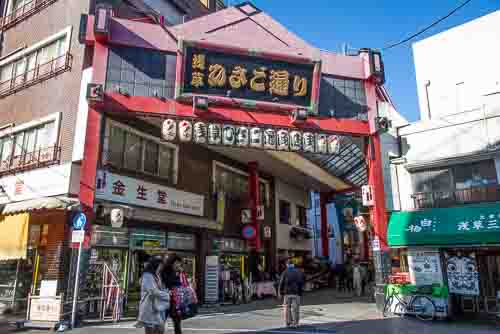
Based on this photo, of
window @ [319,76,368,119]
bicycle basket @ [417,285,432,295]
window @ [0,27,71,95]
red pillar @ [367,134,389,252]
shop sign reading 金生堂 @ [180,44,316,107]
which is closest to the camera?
bicycle basket @ [417,285,432,295]

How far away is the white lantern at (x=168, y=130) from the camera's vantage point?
14.6 metres

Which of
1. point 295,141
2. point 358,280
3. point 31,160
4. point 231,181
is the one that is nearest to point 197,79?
point 295,141

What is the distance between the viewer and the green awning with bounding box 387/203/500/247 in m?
13.0

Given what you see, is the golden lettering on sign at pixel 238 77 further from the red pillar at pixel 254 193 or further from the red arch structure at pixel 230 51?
the red pillar at pixel 254 193

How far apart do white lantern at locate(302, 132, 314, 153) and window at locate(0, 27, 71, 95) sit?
10187mm

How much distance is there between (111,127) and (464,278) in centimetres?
1430

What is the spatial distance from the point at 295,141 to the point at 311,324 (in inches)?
289

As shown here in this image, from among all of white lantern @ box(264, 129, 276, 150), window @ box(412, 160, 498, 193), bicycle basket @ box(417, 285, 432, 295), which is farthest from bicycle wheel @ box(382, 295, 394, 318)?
white lantern @ box(264, 129, 276, 150)

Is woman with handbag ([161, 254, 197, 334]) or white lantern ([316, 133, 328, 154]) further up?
white lantern ([316, 133, 328, 154])

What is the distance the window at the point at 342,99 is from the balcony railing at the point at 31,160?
11243mm

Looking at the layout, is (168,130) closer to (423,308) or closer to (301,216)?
(423,308)

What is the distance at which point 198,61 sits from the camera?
1553 cm

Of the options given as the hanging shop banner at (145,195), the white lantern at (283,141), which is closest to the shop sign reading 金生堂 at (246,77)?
the white lantern at (283,141)

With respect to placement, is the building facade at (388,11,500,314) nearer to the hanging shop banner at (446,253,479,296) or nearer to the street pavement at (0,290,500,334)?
the hanging shop banner at (446,253,479,296)
